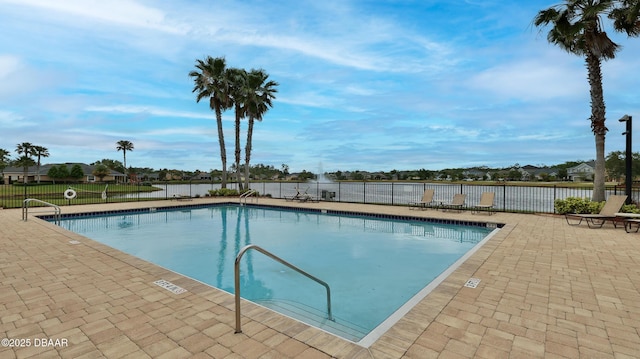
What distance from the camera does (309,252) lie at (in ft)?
23.2

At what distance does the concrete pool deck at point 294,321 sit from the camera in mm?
2316

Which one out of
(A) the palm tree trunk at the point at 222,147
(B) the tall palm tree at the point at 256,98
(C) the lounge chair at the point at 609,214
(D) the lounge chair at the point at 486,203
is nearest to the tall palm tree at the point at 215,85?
(A) the palm tree trunk at the point at 222,147

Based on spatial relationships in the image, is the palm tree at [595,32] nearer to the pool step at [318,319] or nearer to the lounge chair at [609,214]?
the lounge chair at [609,214]

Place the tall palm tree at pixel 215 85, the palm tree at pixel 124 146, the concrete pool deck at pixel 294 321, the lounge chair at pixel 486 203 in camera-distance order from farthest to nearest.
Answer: the palm tree at pixel 124 146 → the tall palm tree at pixel 215 85 → the lounge chair at pixel 486 203 → the concrete pool deck at pixel 294 321

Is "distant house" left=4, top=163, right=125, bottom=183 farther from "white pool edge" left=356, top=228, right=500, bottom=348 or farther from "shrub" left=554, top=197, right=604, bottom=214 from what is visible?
"shrub" left=554, top=197, right=604, bottom=214

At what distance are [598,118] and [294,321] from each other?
1185 cm

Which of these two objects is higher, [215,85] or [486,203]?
[215,85]

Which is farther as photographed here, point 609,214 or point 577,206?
point 577,206

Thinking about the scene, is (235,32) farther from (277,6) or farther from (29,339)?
(29,339)

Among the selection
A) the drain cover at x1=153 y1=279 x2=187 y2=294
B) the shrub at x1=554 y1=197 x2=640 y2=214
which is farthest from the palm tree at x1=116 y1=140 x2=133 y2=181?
the shrub at x1=554 y1=197 x2=640 y2=214

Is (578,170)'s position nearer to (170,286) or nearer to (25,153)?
(170,286)

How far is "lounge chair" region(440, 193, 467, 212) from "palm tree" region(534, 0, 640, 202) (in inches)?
153

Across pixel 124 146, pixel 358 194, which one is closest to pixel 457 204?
pixel 358 194

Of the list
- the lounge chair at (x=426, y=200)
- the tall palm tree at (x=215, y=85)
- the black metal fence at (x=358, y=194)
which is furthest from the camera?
the tall palm tree at (x=215, y=85)
